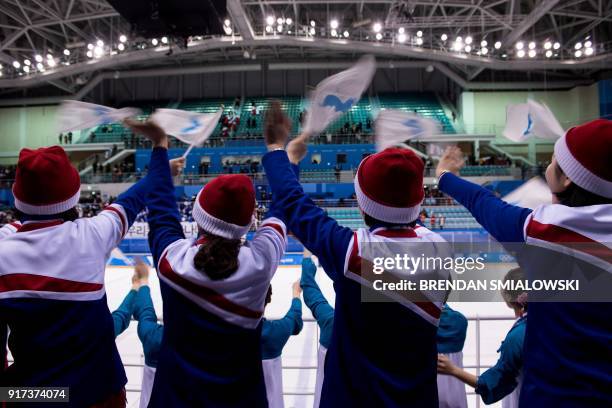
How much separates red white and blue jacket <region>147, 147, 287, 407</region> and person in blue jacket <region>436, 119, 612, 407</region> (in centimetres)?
78

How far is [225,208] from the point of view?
127 cm

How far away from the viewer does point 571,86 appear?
23.3 metres

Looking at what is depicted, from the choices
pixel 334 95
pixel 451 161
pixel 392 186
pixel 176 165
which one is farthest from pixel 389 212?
pixel 176 165

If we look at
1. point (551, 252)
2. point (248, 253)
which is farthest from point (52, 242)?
point (551, 252)

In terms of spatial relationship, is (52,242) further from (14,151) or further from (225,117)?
(14,151)

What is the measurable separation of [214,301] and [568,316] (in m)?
0.98

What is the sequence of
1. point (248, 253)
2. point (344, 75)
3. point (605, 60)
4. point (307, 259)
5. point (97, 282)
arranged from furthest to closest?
point (605, 60)
point (307, 259)
point (344, 75)
point (97, 282)
point (248, 253)

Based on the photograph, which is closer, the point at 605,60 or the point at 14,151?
the point at 605,60

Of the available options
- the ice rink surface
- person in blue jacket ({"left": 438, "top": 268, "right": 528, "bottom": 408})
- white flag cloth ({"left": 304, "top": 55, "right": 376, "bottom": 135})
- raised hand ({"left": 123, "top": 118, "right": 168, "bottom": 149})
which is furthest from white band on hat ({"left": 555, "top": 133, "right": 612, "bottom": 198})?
the ice rink surface

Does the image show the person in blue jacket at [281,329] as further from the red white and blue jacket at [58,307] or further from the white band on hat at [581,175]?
the white band on hat at [581,175]

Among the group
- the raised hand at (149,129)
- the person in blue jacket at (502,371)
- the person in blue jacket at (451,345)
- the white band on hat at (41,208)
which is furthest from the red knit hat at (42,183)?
the person in blue jacket at (451,345)

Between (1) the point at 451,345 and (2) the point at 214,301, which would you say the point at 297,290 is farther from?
(2) the point at 214,301

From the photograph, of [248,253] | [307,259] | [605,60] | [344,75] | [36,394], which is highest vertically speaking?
[605,60]

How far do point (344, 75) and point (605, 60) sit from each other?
21206 mm
